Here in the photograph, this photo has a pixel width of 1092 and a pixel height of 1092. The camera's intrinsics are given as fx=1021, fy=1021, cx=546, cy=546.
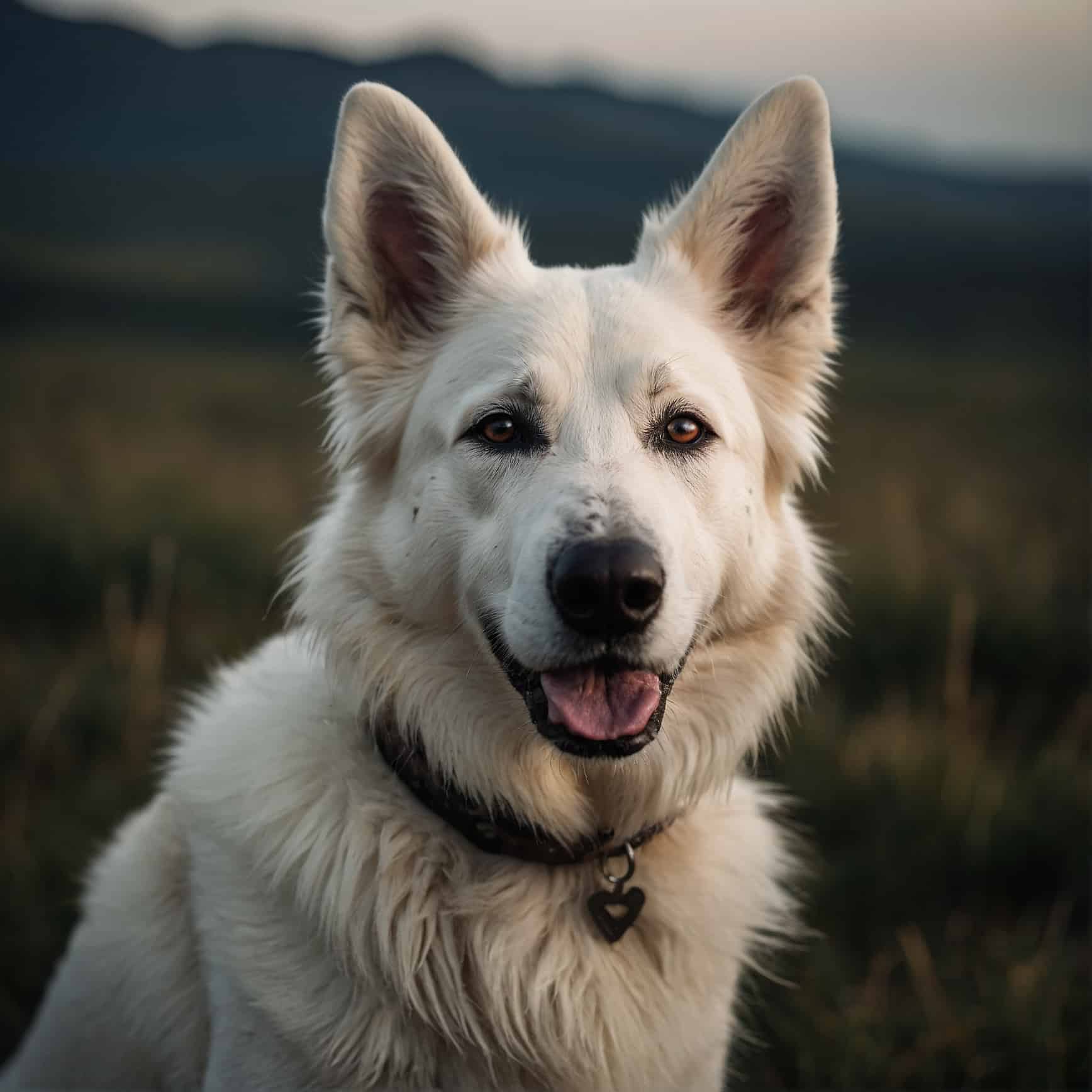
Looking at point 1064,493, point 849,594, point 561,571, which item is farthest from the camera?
point 1064,493

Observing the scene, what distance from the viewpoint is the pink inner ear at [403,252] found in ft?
8.93

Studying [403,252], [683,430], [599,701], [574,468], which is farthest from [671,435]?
[403,252]

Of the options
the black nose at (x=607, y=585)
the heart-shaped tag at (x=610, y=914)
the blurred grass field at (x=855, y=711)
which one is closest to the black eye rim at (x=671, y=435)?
the black nose at (x=607, y=585)

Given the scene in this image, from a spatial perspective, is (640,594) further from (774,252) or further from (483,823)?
(774,252)

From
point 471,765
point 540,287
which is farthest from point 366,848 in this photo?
point 540,287

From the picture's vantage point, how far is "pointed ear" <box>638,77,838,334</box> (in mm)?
2586

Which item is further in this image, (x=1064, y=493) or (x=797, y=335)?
(x=1064, y=493)

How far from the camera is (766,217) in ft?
9.23

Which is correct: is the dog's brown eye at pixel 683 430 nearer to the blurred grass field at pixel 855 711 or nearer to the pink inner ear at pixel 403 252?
the pink inner ear at pixel 403 252

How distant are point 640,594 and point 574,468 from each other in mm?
365

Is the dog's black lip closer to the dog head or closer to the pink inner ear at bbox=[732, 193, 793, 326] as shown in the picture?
the dog head

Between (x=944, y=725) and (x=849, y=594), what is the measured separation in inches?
51.8

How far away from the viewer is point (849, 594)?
6.02m

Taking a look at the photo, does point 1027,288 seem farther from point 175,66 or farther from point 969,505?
point 175,66
